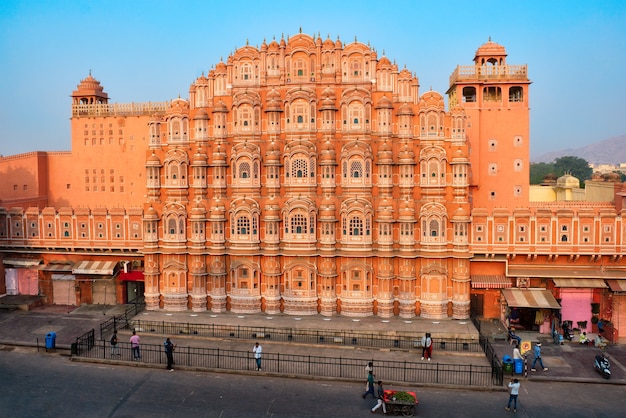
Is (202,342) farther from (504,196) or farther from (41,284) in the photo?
(504,196)

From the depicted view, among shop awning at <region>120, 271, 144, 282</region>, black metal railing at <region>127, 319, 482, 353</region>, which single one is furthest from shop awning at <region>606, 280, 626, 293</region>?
shop awning at <region>120, 271, 144, 282</region>

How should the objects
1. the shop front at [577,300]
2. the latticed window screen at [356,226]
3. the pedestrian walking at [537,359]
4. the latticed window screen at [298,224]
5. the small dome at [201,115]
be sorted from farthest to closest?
the small dome at [201,115]
the latticed window screen at [298,224]
the latticed window screen at [356,226]
the shop front at [577,300]
the pedestrian walking at [537,359]

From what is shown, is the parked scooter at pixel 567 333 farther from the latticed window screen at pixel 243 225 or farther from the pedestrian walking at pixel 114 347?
the pedestrian walking at pixel 114 347

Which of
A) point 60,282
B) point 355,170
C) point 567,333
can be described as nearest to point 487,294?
point 567,333

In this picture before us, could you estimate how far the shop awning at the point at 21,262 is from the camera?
45.2 m

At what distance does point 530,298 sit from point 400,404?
16460 mm

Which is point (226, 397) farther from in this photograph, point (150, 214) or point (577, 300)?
point (577, 300)

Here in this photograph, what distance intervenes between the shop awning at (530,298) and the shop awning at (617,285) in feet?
12.4

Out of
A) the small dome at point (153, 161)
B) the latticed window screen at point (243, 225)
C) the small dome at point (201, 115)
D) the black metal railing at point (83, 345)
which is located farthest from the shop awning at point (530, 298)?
the small dome at point (153, 161)

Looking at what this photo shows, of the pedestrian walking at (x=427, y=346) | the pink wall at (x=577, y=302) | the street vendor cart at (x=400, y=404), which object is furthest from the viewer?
the pink wall at (x=577, y=302)

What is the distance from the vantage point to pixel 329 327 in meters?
36.9

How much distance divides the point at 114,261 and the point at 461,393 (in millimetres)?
29744

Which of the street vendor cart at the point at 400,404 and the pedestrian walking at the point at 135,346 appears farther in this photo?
the pedestrian walking at the point at 135,346

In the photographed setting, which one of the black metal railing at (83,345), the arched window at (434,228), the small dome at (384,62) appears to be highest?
the small dome at (384,62)
